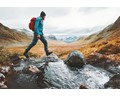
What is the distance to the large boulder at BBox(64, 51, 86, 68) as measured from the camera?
12.0 m

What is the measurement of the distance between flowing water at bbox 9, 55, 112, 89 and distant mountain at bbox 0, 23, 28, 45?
0.91 meters

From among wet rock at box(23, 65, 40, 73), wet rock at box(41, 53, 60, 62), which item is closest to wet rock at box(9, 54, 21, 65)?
wet rock at box(23, 65, 40, 73)

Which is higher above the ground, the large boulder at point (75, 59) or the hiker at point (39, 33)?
the hiker at point (39, 33)

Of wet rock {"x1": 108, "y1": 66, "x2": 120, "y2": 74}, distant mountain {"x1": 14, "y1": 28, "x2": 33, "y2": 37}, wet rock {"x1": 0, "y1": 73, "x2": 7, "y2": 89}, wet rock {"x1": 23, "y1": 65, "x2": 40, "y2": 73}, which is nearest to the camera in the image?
wet rock {"x1": 0, "y1": 73, "x2": 7, "y2": 89}

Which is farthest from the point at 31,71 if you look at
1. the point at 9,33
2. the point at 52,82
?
the point at 9,33

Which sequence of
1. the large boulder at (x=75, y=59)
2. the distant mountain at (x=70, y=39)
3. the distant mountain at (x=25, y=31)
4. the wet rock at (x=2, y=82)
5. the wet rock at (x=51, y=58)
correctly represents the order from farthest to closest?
the distant mountain at (x=70, y=39) → the wet rock at (x=51, y=58) → the large boulder at (x=75, y=59) → the distant mountain at (x=25, y=31) → the wet rock at (x=2, y=82)

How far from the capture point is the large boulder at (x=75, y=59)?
39.4 ft

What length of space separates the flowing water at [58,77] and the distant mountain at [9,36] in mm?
907

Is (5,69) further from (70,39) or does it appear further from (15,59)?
(70,39)

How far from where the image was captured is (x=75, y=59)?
1208cm

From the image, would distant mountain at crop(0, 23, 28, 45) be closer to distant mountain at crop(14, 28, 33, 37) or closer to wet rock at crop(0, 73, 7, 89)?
distant mountain at crop(14, 28, 33, 37)

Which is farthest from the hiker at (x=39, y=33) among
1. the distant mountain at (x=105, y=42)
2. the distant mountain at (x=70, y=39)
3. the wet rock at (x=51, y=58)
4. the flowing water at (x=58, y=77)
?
the distant mountain at (x=105, y=42)

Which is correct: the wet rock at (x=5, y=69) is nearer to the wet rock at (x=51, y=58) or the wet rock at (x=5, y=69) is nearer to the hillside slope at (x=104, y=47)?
the wet rock at (x=51, y=58)

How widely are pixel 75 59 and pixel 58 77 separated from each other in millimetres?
1069
